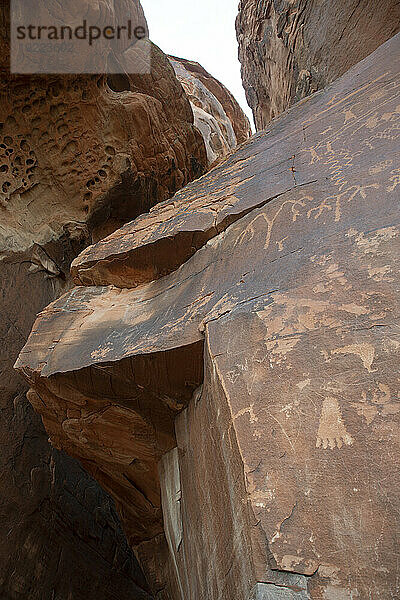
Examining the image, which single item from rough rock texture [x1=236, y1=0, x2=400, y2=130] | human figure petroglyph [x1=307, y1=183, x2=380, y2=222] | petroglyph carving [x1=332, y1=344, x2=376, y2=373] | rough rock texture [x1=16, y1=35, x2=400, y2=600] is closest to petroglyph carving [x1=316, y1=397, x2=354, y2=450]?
rough rock texture [x1=16, y1=35, x2=400, y2=600]

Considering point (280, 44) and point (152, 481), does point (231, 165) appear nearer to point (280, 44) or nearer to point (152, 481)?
point (152, 481)

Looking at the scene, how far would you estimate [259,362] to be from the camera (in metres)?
2.06

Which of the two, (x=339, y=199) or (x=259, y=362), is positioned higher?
(x=339, y=199)

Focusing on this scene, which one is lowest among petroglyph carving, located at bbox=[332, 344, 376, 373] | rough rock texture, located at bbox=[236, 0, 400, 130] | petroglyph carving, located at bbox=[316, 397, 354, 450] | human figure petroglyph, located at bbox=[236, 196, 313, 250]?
petroglyph carving, located at bbox=[316, 397, 354, 450]

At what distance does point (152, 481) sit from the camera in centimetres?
379

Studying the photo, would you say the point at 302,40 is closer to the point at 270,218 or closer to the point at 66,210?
the point at 66,210

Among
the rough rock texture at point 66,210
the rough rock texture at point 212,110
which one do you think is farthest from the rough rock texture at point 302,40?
the rough rock texture at point 66,210

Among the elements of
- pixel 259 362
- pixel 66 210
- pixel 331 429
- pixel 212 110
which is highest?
pixel 212 110

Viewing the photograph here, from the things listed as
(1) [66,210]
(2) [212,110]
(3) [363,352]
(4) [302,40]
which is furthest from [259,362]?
(2) [212,110]

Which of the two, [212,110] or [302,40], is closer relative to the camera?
[302,40]

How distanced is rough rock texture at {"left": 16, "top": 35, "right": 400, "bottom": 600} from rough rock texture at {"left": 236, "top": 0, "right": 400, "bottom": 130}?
72.1 inches

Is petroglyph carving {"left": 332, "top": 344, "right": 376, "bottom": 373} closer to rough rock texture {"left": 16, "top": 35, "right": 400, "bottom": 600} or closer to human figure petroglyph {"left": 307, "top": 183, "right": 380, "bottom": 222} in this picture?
rough rock texture {"left": 16, "top": 35, "right": 400, "bottom": 600}

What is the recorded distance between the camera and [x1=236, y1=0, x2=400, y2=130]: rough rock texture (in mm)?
4918

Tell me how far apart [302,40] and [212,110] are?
4991mm
